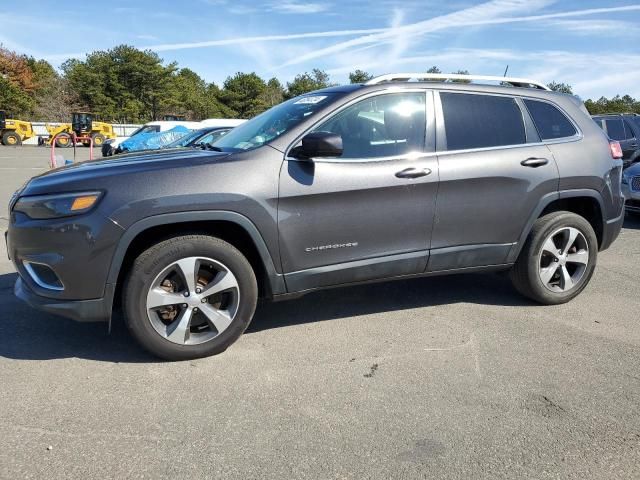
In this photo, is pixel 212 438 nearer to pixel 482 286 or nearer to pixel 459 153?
pixel 459 153

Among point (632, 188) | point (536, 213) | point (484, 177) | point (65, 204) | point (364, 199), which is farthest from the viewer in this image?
point (632, 188)

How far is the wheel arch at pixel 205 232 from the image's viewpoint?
3.09 metres

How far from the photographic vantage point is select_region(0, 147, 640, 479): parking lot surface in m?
2.35

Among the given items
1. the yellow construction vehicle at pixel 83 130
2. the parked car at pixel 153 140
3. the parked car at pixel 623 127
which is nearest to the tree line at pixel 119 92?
the yellow construction vehicle at pixel 83 130

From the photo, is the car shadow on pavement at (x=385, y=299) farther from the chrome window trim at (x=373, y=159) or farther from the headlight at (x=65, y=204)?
the headlight at (x=65, y=204)

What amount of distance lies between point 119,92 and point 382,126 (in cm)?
6131

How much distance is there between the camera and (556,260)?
Result: 4.30 metres

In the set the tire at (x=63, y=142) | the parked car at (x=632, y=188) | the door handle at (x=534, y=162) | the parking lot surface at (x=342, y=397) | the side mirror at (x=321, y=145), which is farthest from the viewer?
the tire at (x=63, y=142)

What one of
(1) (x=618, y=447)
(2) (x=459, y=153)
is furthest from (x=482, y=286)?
(1) (x=618, y=447)

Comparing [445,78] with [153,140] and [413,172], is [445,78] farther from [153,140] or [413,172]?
[153,140]

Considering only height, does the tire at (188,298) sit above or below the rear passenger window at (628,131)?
below

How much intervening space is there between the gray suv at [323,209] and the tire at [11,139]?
1449 inches

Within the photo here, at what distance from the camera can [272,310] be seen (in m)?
4.27

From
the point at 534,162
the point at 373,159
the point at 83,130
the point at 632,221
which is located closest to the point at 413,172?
the point at 373,159
